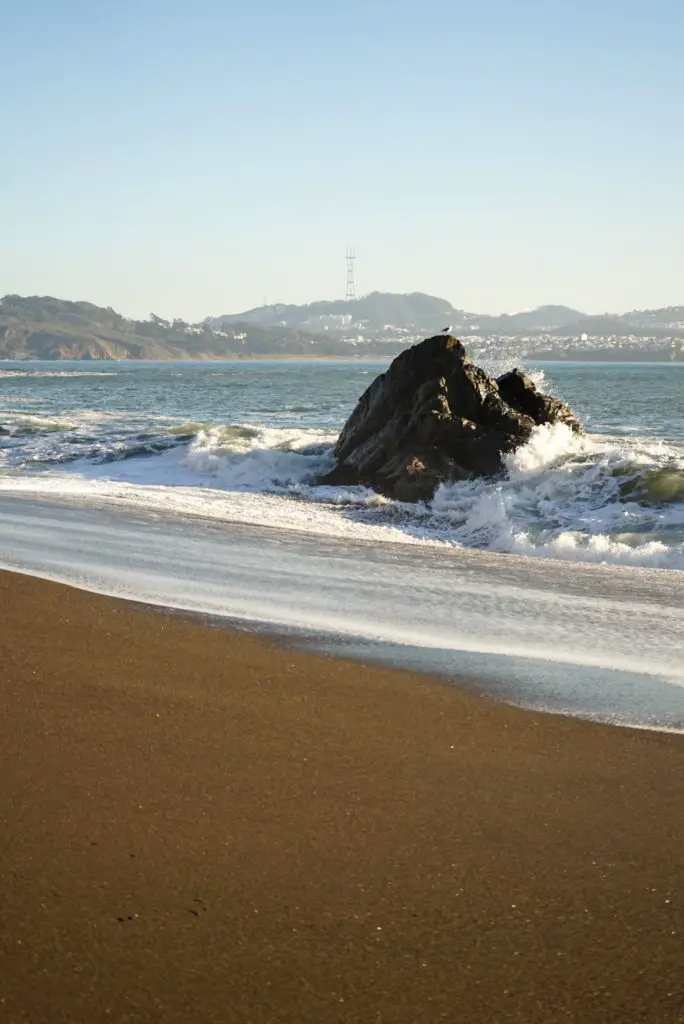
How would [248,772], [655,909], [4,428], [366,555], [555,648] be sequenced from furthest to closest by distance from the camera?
[4,428] < [366,555] < [555,648] < [248,772] < [655,909]

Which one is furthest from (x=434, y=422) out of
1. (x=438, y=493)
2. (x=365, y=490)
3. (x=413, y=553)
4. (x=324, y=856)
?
(x=324, y=856)

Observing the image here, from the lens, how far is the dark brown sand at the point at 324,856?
8.20 ft

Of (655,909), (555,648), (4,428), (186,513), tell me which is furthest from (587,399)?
(655,909)

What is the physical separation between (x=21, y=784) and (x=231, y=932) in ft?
3.78

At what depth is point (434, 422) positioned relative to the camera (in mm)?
16109

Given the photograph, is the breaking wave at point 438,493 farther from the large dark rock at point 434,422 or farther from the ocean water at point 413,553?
the large dark rock at point 434,422

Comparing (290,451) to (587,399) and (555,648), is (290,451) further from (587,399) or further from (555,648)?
(587,399)

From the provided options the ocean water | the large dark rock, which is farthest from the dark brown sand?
the large dark rock

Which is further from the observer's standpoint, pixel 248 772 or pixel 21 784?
pixel 248 772

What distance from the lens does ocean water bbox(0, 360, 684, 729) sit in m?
5.91

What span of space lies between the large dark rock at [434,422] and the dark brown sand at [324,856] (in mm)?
10116

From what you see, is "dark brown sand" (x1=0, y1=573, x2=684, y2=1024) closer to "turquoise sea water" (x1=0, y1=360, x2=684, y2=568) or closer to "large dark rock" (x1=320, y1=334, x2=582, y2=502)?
"turquoise sea water" (x1=0, y1=360, x2=684, y2=568)

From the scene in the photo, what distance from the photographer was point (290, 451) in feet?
64.5

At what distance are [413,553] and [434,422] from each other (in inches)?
249
